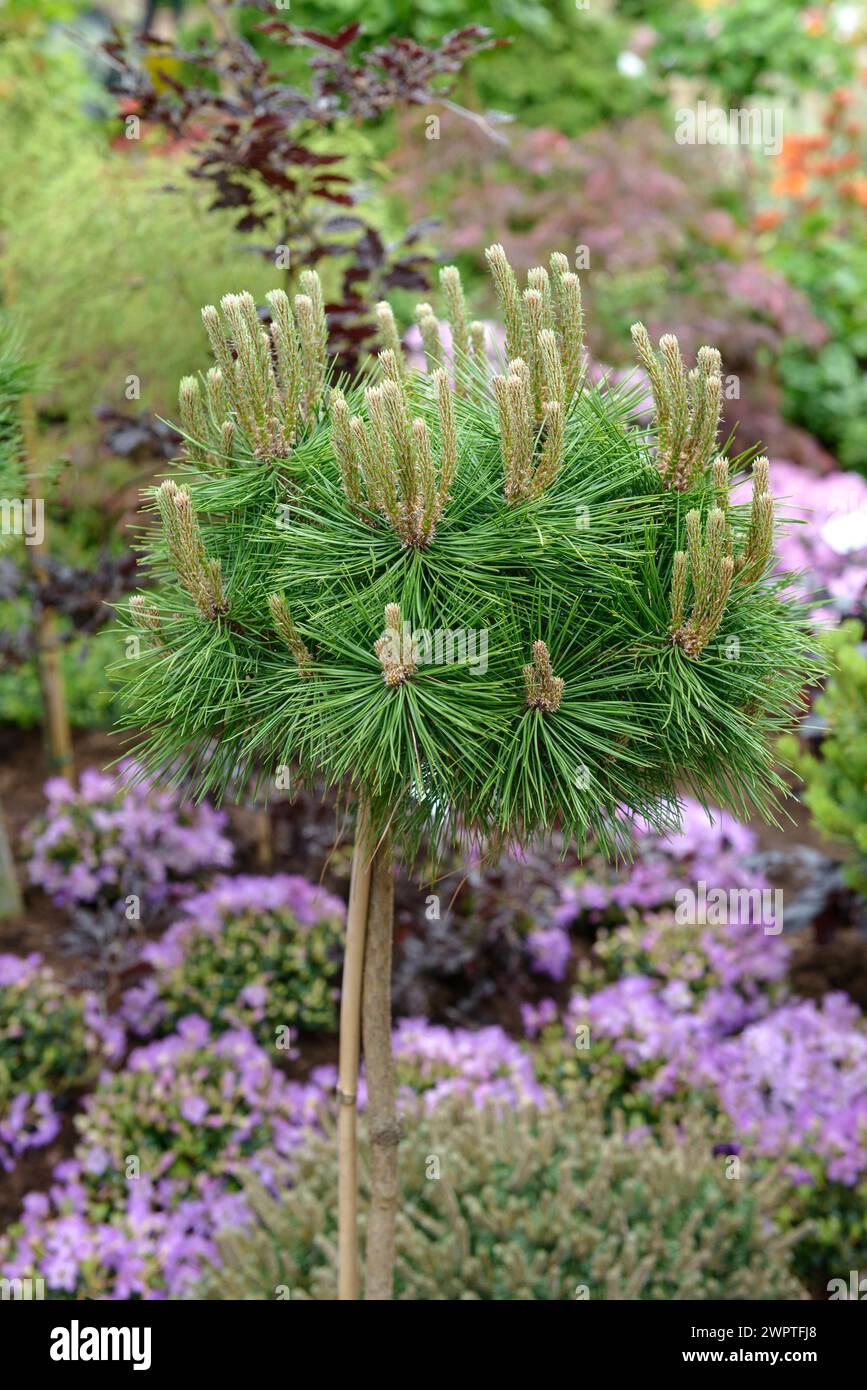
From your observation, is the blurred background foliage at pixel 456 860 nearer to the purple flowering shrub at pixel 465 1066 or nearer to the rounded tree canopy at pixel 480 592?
the purple flowering shrub at pixel 465 1066

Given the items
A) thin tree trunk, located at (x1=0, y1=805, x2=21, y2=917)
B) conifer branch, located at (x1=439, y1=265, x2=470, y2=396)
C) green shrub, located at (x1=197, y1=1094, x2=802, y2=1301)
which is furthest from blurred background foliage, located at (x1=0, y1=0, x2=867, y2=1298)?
conifer branch, located at (x1=439, y1=265, x2=470, y2=396)

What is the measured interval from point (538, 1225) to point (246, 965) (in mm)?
1338

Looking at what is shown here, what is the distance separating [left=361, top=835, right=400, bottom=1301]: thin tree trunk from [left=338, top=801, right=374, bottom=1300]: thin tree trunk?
19 millimetres

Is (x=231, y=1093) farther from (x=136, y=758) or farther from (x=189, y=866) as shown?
(x=136, y=758)

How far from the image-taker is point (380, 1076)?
1.89m

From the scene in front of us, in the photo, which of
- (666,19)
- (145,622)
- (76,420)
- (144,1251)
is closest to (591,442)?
(145,622)

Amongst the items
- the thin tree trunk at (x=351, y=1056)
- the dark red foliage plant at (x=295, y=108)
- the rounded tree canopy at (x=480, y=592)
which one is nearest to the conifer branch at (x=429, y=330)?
the rounded tree canopy at (x=480, y=592)

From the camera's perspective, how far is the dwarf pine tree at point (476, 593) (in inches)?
53.7

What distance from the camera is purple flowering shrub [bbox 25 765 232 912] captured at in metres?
3.67

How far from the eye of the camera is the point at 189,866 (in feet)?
12.4

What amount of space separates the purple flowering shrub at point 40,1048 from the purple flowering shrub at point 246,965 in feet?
0.39

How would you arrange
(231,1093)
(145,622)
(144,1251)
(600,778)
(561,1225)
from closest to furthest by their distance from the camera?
(600,778) → (145,622) → (561,1225) → (144,1251) → (231,1093)

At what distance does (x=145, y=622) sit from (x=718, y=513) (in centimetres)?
79

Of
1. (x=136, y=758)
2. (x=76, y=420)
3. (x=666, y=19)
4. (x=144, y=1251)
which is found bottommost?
(x=144, y=1251)
